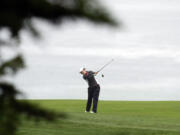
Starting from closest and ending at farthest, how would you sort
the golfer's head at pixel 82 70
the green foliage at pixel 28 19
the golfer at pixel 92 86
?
the green foliage at pixel 28 19 < the golfer's head at pixel 82 70 < the golfer at pixel 92 86

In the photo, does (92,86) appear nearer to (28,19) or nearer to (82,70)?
(82,70)

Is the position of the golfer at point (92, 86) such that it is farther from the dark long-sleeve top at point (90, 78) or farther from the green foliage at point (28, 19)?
the green foliage at point (28, 19)

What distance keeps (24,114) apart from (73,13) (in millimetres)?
516

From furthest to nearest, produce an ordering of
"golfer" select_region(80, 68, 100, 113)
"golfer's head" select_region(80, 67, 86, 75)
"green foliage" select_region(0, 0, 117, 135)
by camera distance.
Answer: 1. "golfer" select_region(80, 68, 100, 113)
2. "golfer's head" select_region(80, 67, 86, 75)
3. "green foliage" select_region(0, 0, 117, 135)

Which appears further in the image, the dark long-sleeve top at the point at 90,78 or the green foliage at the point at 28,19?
the dark long-sleeve top at the point at 90,78

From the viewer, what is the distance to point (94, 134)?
12094mm

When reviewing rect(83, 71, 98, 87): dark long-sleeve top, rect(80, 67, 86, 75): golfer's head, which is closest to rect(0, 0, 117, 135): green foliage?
rect(80, 67, 86, 75): golfer's head

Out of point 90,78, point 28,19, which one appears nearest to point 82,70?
point 90,78

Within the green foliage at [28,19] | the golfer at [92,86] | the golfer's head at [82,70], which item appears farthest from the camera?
the golfer at [92,86]

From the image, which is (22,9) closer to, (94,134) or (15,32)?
(15,32)

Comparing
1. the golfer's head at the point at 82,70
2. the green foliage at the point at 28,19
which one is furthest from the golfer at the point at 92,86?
the green foliage at the point at 28,19

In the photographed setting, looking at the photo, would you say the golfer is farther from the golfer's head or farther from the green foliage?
the green foliage

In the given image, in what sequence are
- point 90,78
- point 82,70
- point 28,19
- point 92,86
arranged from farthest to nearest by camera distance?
point 92,86
point 90,78
point 82,70
point 28,19

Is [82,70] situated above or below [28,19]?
above
